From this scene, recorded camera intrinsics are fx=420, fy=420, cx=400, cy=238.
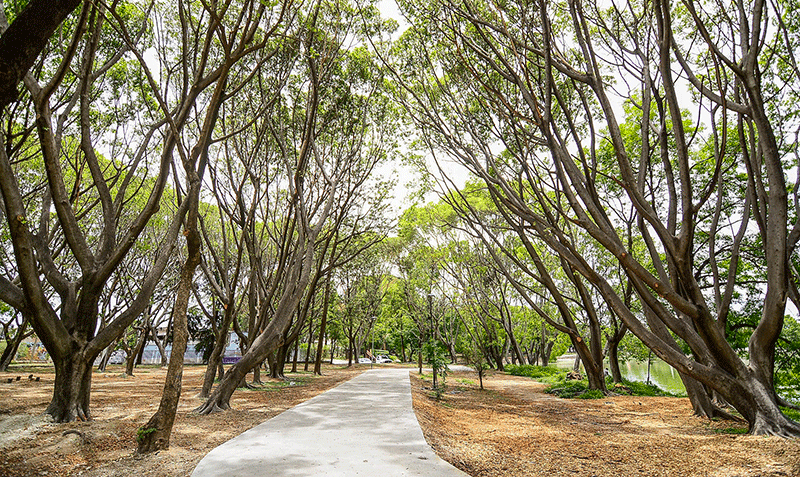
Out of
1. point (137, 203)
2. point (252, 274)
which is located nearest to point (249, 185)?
point (252, 274)

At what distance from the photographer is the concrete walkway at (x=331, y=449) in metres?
3.82

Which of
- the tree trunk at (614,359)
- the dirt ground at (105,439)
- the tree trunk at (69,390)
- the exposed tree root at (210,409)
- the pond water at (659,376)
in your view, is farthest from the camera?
the pond water at (659,376)

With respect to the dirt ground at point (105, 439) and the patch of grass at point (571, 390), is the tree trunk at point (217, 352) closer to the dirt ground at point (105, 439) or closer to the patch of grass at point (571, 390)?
the dirt ground at point (105, 439)

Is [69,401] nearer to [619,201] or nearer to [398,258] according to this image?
[619,201]

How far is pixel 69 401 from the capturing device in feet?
19.7

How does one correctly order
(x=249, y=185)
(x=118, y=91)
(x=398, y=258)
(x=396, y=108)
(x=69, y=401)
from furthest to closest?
(x=398, y=258) → (x=249, y=185) → (x=396, y=108) → (x=118, y=91) → (x=69, y=401)

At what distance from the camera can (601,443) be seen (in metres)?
5.68

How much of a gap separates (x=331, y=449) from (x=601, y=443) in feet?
→ 12.0

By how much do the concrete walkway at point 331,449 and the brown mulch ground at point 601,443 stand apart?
0.43 meters

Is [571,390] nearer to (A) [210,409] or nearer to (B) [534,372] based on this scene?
(A) [210,409]

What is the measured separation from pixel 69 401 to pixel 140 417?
1.24 metres

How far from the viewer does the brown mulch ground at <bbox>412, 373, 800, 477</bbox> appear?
4.25 metres

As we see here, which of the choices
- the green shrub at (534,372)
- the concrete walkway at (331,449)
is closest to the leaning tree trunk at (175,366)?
the concrete walkway at (331,449)

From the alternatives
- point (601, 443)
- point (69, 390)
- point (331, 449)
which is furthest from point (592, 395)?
point (69, 390)
